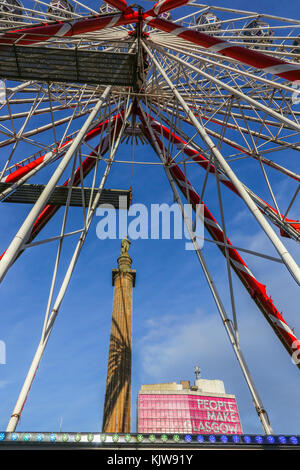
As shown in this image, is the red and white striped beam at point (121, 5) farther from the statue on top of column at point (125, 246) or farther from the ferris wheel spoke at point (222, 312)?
the statue on top of column at point (125, 246)

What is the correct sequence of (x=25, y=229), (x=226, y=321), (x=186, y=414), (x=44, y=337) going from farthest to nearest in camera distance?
(x=186, y=414) → (x=226, y=321) → (x=44, y=337) → (x=25, y=229)

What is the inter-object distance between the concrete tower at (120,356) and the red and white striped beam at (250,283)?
14.9 meters

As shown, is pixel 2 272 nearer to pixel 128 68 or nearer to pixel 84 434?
pixel 84 434

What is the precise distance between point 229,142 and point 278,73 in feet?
34.4

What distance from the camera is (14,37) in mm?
14305

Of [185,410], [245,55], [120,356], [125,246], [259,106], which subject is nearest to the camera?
[245,55]

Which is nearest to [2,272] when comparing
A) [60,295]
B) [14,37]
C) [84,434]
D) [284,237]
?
[84,434]

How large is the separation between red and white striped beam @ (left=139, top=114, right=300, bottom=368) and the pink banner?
240ft

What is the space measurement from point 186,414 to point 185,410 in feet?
2.86

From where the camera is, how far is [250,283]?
19.2 meters

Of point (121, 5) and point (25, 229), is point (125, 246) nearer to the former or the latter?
point (121, 5)

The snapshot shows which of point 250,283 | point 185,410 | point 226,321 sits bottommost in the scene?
point 226,321

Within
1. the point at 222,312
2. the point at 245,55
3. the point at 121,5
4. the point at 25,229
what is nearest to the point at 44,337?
the point at 25,229

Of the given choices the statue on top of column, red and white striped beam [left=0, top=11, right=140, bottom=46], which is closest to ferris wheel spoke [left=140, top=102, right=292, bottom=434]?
red and white striped beam [left=0, top=11, right=140, bottom=46]
